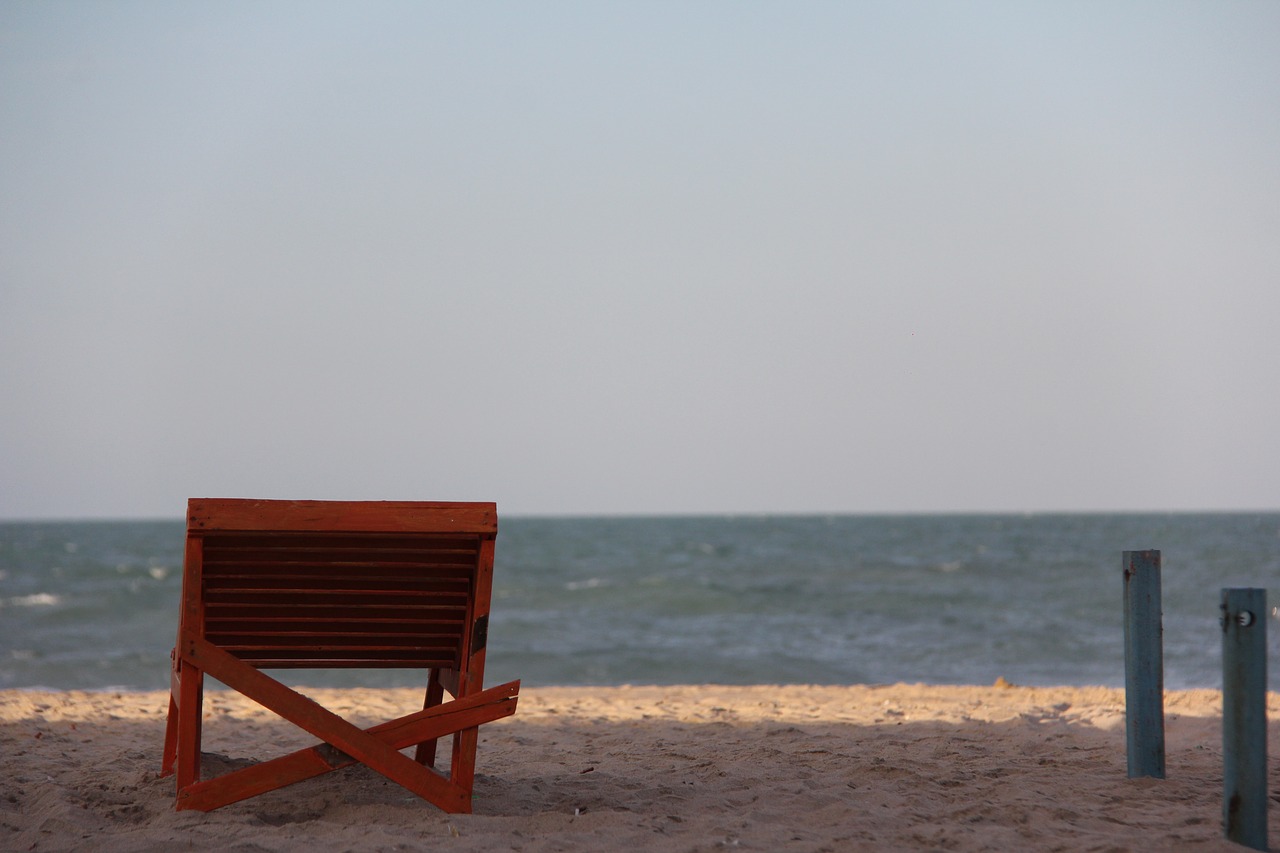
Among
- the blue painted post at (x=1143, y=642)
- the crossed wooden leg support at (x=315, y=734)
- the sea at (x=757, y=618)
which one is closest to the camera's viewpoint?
the crossed wooden leg support at (x=315, y=734)

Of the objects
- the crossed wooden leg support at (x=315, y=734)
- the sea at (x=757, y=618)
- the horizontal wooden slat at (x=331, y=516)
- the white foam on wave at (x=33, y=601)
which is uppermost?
the horizontal wooden slat at (x=331, y=516)

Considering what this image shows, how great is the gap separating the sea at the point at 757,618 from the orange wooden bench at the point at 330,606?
18.9ft

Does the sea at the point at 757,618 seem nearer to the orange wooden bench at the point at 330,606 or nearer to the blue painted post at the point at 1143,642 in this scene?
the blue painted post at the point at 1143,642

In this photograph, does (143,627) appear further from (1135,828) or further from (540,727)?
(1135,828)

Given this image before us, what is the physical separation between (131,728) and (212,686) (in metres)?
7.64

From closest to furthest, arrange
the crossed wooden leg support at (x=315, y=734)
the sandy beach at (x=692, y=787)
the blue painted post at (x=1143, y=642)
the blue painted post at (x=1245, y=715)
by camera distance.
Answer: the blue painted post at (x=1245, y=715), the sandy beach at (x=692, y=787), the crossed wooden leg support at (x=315, y=734), the blue painted post at (x=1143, y=642)

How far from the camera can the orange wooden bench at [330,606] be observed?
3.86 m

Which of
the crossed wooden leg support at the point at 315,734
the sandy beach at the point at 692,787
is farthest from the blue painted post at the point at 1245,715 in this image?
the crossed wooden leg support at the point at 315,734

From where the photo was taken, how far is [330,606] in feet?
14.0

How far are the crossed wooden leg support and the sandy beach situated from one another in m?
0.11

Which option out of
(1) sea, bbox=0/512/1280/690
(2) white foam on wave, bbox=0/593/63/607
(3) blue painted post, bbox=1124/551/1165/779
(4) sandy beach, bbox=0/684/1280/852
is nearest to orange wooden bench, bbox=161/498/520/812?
(4) sandy beach, bbox=0/684/1280/852

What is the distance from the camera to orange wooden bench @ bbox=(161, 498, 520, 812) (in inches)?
152

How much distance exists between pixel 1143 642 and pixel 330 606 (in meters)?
3.49

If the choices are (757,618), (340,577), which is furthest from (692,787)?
(757,618)
